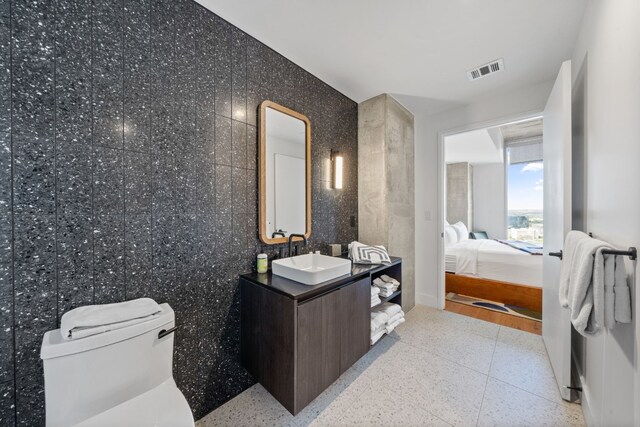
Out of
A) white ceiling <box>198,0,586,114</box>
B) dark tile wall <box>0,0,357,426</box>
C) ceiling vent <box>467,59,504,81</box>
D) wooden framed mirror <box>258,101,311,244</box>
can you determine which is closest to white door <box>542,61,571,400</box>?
white ceiling <box>198,0,586,114</box>

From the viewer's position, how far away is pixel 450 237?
13.9 feet

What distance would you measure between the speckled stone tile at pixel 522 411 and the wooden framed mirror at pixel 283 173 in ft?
5.43

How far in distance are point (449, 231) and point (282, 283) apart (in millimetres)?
3822

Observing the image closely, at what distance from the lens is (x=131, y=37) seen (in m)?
1.21

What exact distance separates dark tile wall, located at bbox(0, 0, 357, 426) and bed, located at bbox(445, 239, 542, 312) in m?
3.08

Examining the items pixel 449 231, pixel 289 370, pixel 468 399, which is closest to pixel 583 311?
pixel 468 399

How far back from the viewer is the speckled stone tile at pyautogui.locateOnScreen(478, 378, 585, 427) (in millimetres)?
1381

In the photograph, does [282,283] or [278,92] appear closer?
[282,283]

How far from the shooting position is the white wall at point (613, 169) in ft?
2.76

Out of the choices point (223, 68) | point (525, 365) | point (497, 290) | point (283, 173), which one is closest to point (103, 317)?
point (283, 173)

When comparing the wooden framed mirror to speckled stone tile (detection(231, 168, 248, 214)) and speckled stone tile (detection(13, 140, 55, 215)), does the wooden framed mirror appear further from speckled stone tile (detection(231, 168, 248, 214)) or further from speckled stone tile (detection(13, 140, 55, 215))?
speckled stone tile (detection(13, 140, 55, 215))

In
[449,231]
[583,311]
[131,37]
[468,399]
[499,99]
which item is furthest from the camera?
[449,231]

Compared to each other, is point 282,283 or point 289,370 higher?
point 282,283

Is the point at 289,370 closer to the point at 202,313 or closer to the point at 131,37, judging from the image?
the point at 202,313
